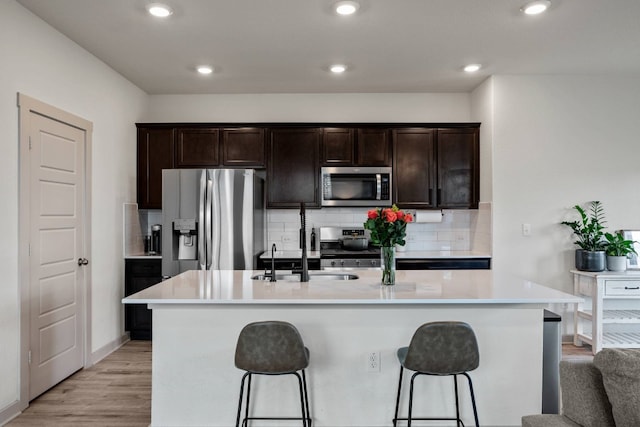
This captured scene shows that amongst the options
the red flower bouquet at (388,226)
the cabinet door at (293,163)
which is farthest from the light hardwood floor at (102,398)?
the cabinet door at (293,163)

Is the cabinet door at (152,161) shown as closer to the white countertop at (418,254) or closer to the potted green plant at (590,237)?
the white countertop at (418,254)

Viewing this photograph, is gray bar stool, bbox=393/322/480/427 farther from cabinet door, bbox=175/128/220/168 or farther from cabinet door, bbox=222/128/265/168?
cabinet door, bbox=175/128/220/168

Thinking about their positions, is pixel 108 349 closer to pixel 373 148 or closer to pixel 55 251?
pixel 55 251

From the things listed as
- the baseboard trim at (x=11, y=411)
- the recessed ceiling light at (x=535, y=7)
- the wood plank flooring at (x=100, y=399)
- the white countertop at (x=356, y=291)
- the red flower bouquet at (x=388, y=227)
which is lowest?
the wood plank flooring at (x=100, y=399)

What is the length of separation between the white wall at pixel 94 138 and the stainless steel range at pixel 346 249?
2.08 m

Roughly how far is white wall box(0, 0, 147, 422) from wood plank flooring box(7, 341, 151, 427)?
0.78ft

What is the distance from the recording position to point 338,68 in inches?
168

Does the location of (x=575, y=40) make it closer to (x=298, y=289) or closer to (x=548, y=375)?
(x=548, y=375)

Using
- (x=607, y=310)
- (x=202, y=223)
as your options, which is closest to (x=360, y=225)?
(x=202, y=223)

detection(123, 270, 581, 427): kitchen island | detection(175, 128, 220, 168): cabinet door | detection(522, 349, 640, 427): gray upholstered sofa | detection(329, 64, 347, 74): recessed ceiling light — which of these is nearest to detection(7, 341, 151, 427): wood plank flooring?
detection(123, 270, 581, 427): kitchen island

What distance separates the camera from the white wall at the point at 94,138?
289 centimetres

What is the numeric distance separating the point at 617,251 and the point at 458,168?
169 cm

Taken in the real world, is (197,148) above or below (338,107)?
below

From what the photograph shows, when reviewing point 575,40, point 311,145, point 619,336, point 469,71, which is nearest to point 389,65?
point 469,71
